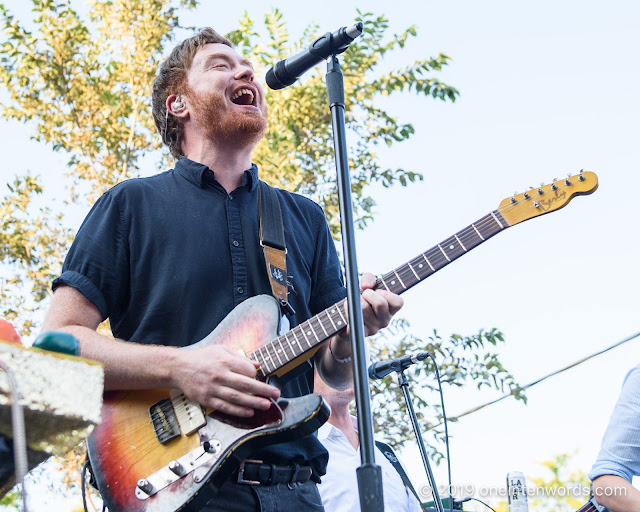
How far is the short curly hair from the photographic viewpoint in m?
3.28

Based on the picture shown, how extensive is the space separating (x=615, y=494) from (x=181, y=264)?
2.55 m

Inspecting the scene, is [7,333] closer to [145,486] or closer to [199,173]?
[145,486]

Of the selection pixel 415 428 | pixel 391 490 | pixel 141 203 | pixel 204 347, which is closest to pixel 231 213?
pixel 141 203

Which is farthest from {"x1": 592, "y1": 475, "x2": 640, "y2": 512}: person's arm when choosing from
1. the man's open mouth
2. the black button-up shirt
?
the man's open mouth

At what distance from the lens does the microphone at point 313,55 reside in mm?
2137

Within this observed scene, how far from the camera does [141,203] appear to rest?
8.76 ft

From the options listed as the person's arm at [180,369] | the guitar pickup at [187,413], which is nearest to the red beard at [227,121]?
the person's arm at [180,369]

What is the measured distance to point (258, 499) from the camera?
85.7 inches

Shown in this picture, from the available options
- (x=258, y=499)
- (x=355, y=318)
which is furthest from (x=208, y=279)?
(x=355, y=318)

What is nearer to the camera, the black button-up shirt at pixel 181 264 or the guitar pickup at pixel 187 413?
the guitar pickup at pixel 187 413

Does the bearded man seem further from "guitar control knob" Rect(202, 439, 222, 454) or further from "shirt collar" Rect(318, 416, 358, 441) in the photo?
"shirt collar" Rect(318, 416, 358, 441)

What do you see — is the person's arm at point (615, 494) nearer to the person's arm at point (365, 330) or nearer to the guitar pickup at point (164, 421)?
the person's arm at point (365, 330)

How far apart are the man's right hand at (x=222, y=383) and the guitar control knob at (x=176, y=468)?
7.2 inches

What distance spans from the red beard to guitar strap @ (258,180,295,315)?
0.93 feet
